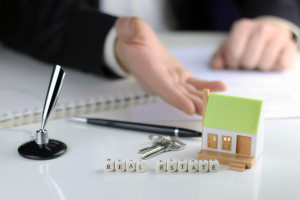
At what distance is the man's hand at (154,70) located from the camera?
956 mm

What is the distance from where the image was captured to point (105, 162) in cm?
74

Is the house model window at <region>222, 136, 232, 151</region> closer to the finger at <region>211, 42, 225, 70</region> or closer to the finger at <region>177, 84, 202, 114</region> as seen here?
the finger at <region>177, 84, 202, 114</region>

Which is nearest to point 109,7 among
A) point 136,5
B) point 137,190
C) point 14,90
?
point 136,5

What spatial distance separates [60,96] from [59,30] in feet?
1.14

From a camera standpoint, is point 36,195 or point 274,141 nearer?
point 36,195

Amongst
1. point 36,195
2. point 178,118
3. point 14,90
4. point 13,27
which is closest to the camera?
point 36,195

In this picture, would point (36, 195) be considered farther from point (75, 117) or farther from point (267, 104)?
point (267, 104)

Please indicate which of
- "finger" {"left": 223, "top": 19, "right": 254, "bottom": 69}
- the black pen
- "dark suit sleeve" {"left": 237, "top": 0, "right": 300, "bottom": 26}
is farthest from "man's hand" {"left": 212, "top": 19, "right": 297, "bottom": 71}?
the black pen

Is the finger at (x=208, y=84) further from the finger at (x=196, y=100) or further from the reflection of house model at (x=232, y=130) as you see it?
the reflection of house model at (x=232, y=130)

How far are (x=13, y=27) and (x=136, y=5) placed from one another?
1.43ft

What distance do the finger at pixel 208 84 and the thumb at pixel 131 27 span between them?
15 centimetres

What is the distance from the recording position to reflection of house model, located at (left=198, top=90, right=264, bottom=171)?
2.48ft

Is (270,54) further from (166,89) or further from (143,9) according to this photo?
(143,9)

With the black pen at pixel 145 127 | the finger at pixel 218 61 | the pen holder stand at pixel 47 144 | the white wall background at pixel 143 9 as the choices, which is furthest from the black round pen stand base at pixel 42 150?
the white wall background at pixel 143 9
